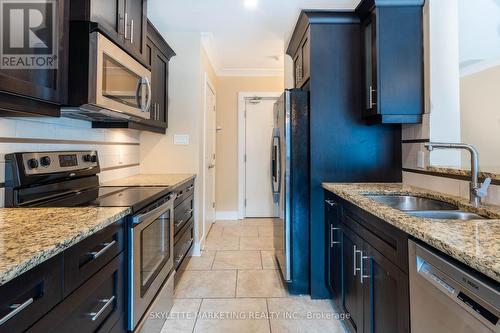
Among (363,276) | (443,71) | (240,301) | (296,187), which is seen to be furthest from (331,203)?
(443,71)

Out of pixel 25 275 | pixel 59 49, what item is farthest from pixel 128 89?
pixel 25 275

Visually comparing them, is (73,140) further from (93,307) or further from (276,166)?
(276,166)

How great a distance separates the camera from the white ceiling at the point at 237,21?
8.27 feet

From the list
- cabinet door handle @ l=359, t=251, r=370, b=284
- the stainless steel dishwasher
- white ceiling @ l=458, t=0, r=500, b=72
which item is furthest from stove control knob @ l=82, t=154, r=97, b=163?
white ceiling @ l=458, t=0, r=500, b=72

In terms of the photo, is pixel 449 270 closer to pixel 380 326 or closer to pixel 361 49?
pixel 380 326

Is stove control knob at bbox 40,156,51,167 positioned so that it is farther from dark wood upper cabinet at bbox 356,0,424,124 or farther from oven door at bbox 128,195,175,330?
dark wood upper cabinet at bbox 356,0,424,124

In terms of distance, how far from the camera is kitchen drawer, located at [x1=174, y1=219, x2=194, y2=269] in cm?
227

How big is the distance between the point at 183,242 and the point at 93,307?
1473mm

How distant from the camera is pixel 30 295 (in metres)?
0.72

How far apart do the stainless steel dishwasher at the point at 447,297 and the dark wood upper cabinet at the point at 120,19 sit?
1787mm

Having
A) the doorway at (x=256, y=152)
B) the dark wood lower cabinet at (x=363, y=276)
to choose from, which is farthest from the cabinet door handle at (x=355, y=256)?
the doorway at (x=256, y=152)

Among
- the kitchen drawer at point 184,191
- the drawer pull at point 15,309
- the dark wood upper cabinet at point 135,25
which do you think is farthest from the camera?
the kitchen drawer at point 184,191

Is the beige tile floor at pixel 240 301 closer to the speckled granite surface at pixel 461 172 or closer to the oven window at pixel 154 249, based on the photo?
the oven window at pixel 154 249

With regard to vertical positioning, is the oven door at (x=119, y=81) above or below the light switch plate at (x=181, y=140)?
above
